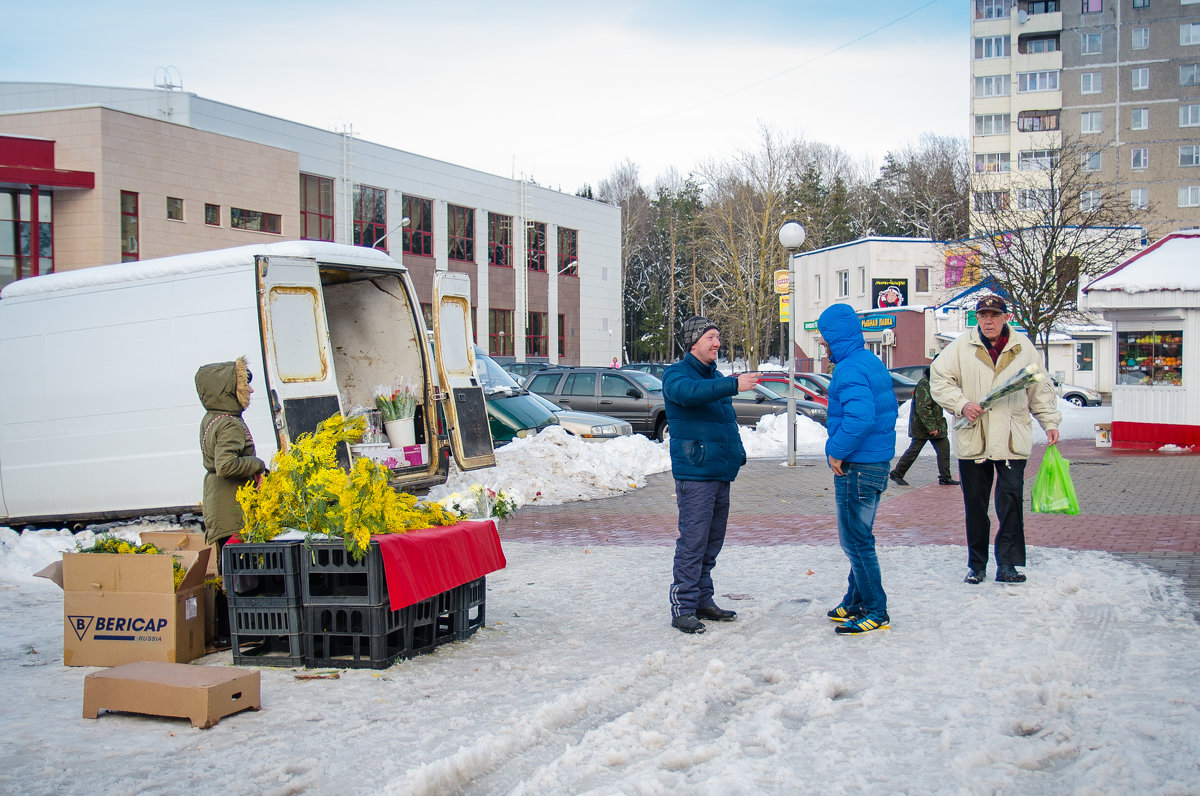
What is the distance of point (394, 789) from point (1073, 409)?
31310 mm

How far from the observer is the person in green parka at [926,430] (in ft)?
43.4

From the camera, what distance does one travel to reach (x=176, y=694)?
4.57 m

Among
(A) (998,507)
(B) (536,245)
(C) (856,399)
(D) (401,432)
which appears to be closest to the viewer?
(C) (856,399)

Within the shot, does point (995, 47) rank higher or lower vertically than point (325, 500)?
higher

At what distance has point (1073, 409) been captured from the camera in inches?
1221

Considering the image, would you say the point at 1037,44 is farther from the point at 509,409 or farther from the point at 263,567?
the point at 263,567

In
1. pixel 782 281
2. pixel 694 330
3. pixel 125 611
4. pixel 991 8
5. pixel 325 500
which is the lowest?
pixel 125 611

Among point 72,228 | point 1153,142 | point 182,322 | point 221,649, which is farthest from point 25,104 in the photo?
point 1153,142

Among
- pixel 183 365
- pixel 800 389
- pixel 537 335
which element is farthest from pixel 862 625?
pixel 537 335

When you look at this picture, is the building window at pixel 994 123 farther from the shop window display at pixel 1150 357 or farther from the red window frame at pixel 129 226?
the shop window display at pixel 1150 357

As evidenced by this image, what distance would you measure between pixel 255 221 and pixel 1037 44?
6025cm

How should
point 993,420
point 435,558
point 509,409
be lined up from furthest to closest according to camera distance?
1. point 509,409
2. point 993,420
3. point 435,558

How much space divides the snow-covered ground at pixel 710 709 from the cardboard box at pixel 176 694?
8cm

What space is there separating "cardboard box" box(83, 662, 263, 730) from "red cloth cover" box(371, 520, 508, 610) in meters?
0.86
